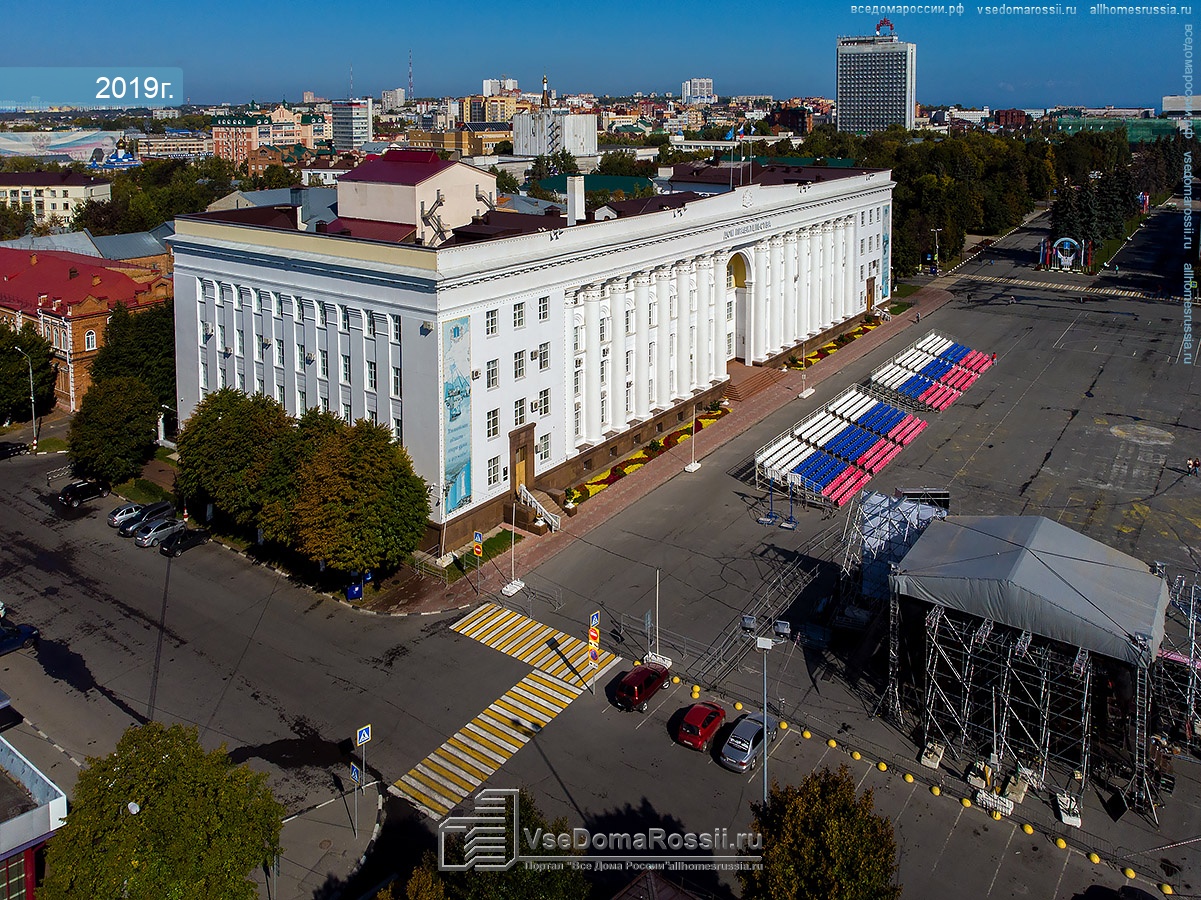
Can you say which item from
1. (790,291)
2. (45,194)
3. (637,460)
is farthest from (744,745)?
(45,194)

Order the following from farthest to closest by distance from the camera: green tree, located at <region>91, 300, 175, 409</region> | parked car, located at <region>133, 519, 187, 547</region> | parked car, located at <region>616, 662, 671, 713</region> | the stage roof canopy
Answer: green tree, located at <region>91, 300, 175, 409</region>, parked car, located at <region>133, 519, 187, 547</region>, parked car, located at <region>616, 662, 671, 713</region>, the stage roof canopy

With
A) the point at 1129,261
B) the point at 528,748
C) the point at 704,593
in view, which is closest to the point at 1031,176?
the point at 1129,261

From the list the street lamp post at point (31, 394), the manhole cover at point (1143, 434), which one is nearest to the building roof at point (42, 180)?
the street lamp post at point (31, 394)

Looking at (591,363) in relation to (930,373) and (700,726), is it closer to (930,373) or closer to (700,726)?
(700,726)

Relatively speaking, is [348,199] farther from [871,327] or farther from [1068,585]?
[871,327]

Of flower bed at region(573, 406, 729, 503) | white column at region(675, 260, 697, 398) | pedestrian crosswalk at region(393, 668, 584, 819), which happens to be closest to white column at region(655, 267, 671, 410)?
white column at region(675, 260, 697, 398)

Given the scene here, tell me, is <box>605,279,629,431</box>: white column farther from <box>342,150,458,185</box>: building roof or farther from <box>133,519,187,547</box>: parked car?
<box>133,519,187,547</box>: parked car
